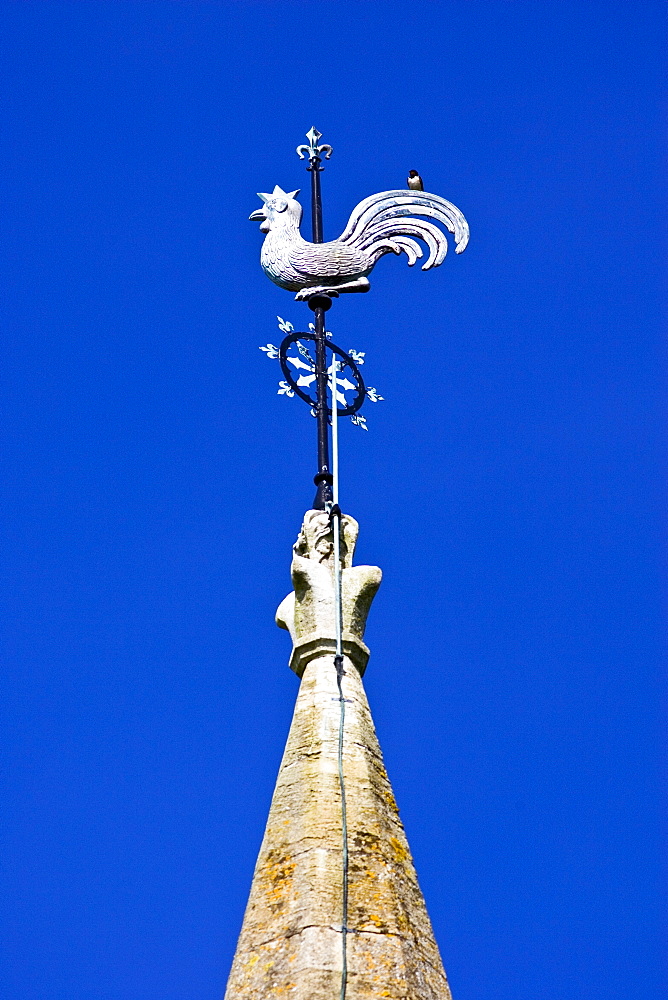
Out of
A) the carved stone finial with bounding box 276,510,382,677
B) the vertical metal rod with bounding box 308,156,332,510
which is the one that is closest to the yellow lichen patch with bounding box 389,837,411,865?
the carved stone finial with bounding box 276,510,382,677

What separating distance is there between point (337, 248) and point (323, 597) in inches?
113

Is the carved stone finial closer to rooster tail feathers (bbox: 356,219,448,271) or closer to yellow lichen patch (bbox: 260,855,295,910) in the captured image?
yellow lichen patch (bbox: 260,855,295,910)

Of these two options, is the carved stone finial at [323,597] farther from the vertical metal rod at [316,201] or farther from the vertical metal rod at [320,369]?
the vertical metal rod at [316,201]

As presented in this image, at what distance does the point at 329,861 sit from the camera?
6699 millimetres

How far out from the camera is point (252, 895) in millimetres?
6816

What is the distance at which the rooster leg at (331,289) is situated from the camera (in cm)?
973

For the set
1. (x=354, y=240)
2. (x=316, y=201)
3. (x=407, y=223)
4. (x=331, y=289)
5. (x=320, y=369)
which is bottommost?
(x=320, y=369)

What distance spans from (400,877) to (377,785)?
0.50 m

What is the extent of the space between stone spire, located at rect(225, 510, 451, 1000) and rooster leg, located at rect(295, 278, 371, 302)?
2.33 metres

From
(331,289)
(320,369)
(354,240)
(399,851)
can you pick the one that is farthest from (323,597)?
(354,240)

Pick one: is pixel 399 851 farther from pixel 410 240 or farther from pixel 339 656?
pixel 410 240

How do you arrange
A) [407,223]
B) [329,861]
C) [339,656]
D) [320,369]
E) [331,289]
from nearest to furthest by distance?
[329,861], [339,656], [320,369], [331,289], [407,223]

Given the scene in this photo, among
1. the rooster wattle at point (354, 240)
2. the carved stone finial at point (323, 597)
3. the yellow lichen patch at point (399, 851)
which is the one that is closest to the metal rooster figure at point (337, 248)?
the rooster wattle at point (354, 240)

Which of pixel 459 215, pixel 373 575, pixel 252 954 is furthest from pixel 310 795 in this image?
pixel 459 215
